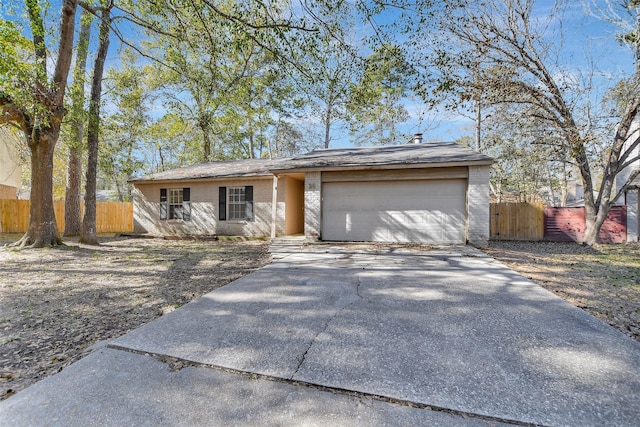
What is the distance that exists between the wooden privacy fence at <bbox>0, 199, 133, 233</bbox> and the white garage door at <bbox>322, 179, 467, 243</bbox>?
12.2 metres

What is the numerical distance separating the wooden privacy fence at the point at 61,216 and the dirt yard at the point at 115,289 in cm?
875

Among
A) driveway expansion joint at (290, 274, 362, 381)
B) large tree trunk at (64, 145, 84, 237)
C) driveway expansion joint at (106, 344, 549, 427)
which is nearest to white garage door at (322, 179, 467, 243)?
driveway expansion joint at (290, 274, 362, 381)

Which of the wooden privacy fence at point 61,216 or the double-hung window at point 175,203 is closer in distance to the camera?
the double-hung window at point 175,203

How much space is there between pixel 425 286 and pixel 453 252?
11.7 ft

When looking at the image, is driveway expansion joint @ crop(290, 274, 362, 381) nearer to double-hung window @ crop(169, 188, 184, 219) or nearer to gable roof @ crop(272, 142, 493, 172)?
gable roof @ crop(272, 142, 493, 172)

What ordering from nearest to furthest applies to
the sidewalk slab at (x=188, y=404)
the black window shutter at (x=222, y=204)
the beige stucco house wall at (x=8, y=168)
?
the sidewalk slab at (x=188, y=404)
the black window shutter at (x=222, y=204)
the beige stucco house wall at (x=8, y=168)

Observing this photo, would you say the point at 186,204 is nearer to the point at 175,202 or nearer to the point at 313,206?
the point at 175,202

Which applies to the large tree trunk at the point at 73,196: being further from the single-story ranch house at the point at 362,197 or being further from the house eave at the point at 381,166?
the house eave at the point at 381,166

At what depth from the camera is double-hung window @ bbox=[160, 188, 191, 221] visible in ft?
42.5

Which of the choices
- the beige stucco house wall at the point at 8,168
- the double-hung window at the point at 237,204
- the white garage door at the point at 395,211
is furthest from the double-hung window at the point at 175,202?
the beige stucco house wall at the point at 8,168

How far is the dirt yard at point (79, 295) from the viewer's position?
2.55m

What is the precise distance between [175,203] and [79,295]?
9575 millimetres

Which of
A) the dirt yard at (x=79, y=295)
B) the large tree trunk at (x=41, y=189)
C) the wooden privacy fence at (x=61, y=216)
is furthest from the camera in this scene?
the wooden privacy fence at (x=61, y=216)

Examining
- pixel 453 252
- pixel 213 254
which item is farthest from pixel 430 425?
pixel 213 254
